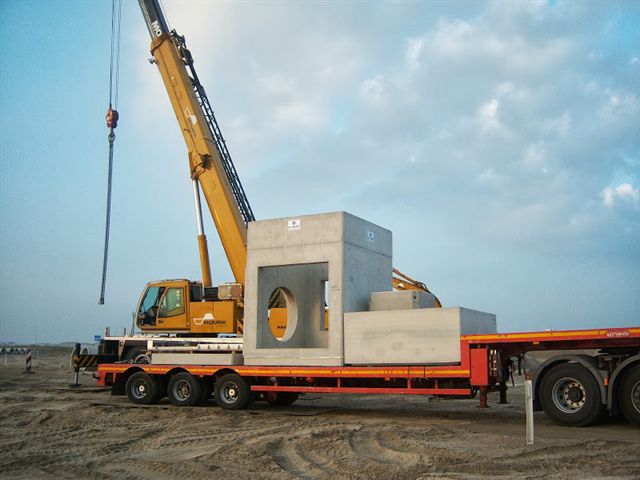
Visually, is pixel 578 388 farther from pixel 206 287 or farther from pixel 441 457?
pixel 206 287

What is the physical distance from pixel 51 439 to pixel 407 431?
591 centimetres

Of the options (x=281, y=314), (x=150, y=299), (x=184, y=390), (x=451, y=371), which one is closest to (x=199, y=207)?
(x=150, y=299)

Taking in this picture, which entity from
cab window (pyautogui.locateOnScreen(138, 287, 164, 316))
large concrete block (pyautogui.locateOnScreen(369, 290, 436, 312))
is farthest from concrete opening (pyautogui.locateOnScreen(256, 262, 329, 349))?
cab window (pyautogui.locateOnScreen(138, 287, 164, 316))

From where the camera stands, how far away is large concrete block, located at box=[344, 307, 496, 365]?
11797 millimetres

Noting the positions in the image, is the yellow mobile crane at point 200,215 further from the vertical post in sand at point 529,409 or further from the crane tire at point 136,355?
the vertical post in sand at point 529,409

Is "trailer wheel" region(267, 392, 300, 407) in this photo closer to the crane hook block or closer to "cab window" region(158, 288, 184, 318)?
"cab window" region(158, 288, 184, 318)

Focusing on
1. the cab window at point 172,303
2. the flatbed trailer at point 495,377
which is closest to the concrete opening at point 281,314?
the flatbed trailer at point 495,377

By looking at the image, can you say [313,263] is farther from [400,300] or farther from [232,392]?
[232,392]

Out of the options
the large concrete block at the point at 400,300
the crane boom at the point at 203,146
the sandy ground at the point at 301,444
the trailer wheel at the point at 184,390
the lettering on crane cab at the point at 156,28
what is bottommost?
the sandy ground at the point at 301,444

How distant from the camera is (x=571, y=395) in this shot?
34.9 feet

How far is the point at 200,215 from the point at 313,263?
783 cm

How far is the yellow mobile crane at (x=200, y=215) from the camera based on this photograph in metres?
18.4

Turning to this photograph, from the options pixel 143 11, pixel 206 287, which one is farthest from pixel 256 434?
pixel 143 11

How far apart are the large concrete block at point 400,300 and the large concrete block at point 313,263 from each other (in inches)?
13.1
